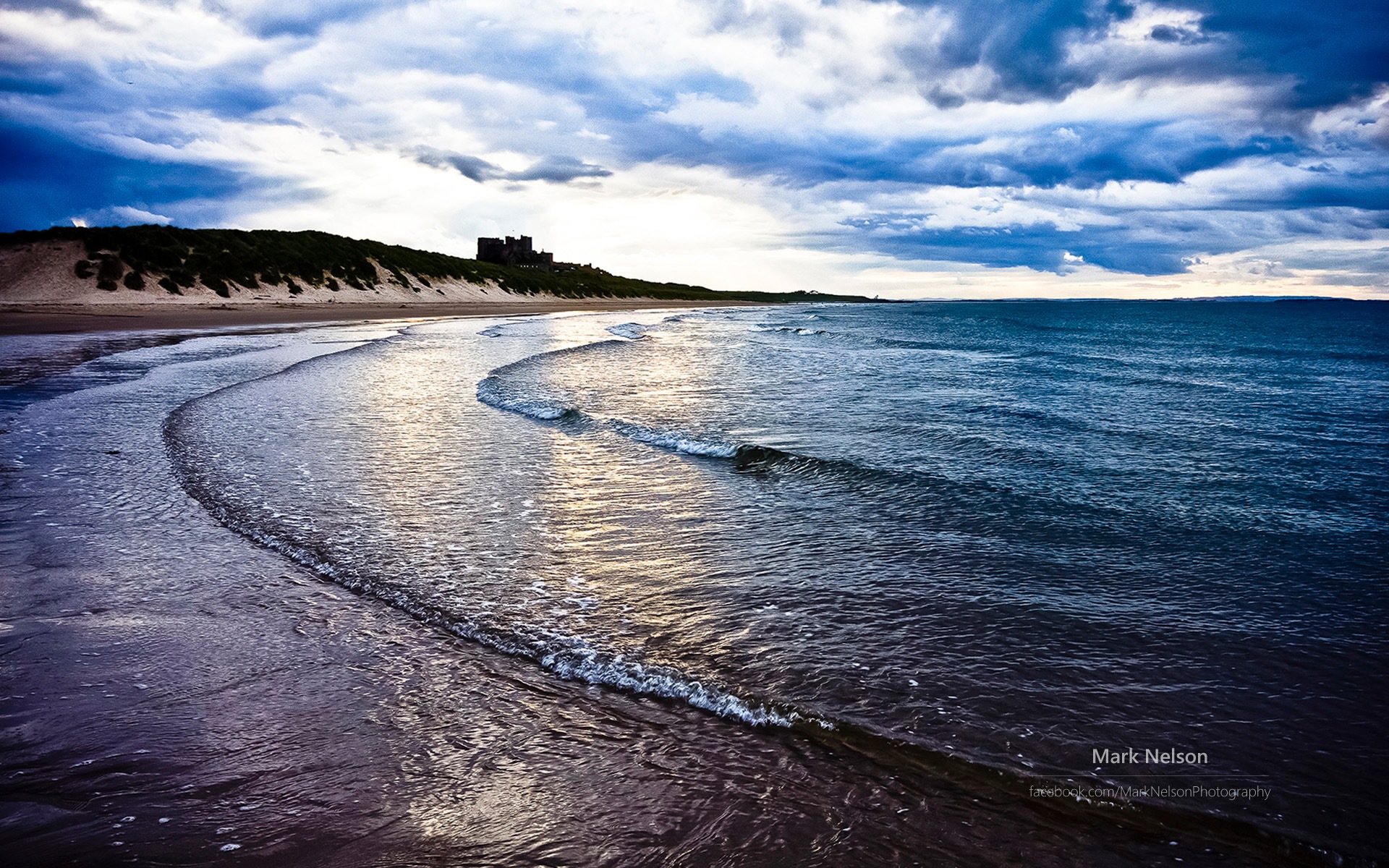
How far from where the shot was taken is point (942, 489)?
31.6 ft

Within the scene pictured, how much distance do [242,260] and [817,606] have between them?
66.0m

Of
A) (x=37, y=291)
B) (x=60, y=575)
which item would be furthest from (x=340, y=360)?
(x=37, y=291)

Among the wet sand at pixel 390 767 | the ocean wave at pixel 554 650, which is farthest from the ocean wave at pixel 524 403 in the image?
the wet sand at pixel 390 767

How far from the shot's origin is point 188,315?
43.4 meters

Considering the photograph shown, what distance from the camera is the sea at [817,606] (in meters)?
3.47

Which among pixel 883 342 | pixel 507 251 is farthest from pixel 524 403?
pixel 507 251

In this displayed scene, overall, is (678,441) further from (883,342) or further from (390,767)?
(883,342)

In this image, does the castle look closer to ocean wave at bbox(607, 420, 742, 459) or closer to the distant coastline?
the distant coastline

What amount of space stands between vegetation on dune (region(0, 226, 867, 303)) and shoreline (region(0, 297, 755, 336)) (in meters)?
3.61

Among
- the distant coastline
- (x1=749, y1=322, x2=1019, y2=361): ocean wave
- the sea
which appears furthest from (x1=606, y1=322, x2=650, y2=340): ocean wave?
the sea

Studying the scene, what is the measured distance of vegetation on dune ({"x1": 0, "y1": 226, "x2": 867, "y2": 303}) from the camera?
5069 centimetres

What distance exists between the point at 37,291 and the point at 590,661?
5686 cm

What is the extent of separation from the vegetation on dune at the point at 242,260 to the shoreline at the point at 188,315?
11.8ft

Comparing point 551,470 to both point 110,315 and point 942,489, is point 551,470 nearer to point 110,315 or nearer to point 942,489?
point 942,489
